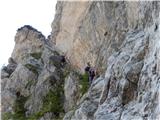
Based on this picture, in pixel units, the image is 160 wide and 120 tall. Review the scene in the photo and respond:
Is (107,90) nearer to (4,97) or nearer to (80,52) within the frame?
(80,52)

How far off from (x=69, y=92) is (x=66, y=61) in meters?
6.71

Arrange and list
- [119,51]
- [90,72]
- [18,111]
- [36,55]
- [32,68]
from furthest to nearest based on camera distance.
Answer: [36,55] < [32,68] < [18,111] < [90,72] < [119,51]

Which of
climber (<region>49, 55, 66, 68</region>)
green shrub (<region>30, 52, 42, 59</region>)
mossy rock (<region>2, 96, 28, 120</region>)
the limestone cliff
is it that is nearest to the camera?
the limestone cliff

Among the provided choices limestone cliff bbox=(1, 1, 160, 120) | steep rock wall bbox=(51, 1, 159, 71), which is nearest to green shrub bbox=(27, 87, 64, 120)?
limestone cliff bbox=(1, 1, 160, 120)

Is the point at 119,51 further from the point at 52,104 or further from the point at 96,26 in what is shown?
the point at 52,104

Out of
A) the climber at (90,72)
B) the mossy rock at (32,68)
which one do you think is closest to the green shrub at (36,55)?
the mossy rock at (32,68)

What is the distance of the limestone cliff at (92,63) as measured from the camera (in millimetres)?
25766

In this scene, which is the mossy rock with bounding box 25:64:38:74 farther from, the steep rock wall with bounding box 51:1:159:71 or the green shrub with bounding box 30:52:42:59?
the steep rock wall with bounding box 51:1:159:71

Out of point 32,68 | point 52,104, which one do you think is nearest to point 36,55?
point 32,68

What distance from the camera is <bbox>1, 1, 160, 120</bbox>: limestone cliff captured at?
84.5ft

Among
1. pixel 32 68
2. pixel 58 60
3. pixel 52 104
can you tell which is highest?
pixel 58 60

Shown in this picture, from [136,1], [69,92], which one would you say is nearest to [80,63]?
[69,92]

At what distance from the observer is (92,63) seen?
4506cm

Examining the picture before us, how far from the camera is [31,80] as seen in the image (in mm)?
52594
